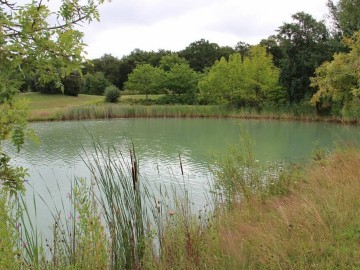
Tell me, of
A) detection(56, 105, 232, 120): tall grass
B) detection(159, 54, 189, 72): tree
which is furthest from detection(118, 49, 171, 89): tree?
Result: detection(56, 105, 232, 120): tall grass

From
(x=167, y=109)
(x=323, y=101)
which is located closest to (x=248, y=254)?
(x=323, y=101)

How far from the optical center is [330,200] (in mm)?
4605

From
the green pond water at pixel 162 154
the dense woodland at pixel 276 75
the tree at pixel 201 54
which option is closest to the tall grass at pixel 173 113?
the dense woodland at pixel 276 75

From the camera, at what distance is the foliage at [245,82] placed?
33.5 meters

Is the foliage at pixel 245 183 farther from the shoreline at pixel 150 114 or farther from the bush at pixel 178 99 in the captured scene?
the bush at pixel 178 99

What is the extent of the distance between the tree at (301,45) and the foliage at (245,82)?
343 centimetres

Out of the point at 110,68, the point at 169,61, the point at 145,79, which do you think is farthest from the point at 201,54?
the point at 145,79

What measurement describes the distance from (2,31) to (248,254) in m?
2.79

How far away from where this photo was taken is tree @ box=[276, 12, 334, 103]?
28.8 metres

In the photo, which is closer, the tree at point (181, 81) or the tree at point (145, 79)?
the tree at point (181, 81)

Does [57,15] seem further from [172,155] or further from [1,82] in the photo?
[172,155]

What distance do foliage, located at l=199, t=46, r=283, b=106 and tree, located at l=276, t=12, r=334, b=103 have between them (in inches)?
135

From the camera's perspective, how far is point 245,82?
33938 mm

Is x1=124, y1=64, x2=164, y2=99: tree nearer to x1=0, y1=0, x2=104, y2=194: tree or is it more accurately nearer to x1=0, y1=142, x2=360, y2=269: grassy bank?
x1=0, y1=142, x2=360, y2=269: grassy bank
